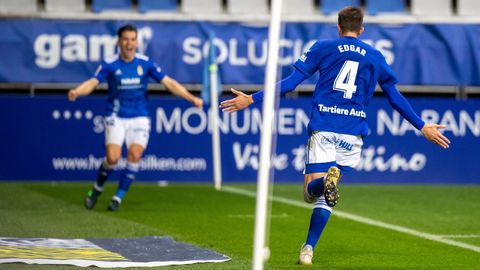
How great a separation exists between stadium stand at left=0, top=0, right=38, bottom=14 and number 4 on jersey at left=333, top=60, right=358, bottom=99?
13.2 metres

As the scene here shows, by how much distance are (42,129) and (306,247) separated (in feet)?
37.5

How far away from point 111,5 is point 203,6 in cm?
176

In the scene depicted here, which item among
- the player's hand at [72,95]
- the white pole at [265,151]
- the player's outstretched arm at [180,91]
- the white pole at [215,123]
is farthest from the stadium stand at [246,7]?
the white pole at [265,151]

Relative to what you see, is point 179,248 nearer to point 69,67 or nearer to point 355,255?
point 355,255

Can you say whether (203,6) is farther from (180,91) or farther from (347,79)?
(347,79)

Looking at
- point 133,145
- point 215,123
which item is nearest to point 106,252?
point 133,145

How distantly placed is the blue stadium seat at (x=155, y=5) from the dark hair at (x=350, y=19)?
1307 centimetres

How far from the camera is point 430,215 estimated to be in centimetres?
1554

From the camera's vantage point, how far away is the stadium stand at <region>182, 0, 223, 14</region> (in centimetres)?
2333

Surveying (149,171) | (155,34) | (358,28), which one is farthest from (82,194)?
(358,28)

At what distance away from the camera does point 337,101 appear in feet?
33.4

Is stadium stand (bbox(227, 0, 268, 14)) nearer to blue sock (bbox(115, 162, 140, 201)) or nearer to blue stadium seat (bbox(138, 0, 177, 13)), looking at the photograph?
blue stadium seat (bbox(138, 0, 177, 13))

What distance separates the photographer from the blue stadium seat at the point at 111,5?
22894 millimetres

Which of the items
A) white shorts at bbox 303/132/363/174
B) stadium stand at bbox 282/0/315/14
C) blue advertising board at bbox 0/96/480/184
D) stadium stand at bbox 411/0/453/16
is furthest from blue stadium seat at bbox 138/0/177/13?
white shorts at bbox 303/132/363/174
